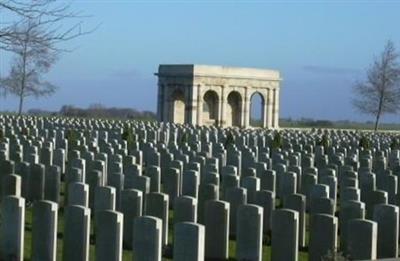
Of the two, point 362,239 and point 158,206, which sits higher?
point 158,206

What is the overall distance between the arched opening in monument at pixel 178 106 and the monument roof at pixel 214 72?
56.8 inches

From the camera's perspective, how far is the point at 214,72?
1922 inches

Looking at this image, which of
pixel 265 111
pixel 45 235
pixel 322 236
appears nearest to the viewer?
pixel 45 235

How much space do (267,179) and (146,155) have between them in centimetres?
480

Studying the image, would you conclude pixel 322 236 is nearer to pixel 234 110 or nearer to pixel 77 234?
pixel 77 234

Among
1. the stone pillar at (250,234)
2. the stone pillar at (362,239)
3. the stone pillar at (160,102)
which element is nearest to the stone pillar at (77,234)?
the stone pillar at (250,234)

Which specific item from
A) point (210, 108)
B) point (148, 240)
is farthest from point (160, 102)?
point (148, 240)

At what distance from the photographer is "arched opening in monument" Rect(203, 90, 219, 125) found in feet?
163

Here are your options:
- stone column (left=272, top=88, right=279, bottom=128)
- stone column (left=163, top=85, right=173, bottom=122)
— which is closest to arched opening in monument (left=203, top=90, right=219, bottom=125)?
stone column (left=163, top=85, right=173, bottom=122)

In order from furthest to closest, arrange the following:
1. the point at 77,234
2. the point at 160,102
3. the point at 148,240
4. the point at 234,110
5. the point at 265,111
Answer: the point at 265,111 < the point at 234,110 < the point at 160,102 < the point at 77,234 < the point at 148,240

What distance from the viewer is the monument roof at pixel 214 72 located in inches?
1897

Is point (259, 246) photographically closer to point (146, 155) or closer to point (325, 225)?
point (325, 225)

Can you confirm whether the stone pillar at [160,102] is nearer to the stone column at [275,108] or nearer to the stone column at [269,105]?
the stone column at [269,105]

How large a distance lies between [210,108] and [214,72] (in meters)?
2.94
